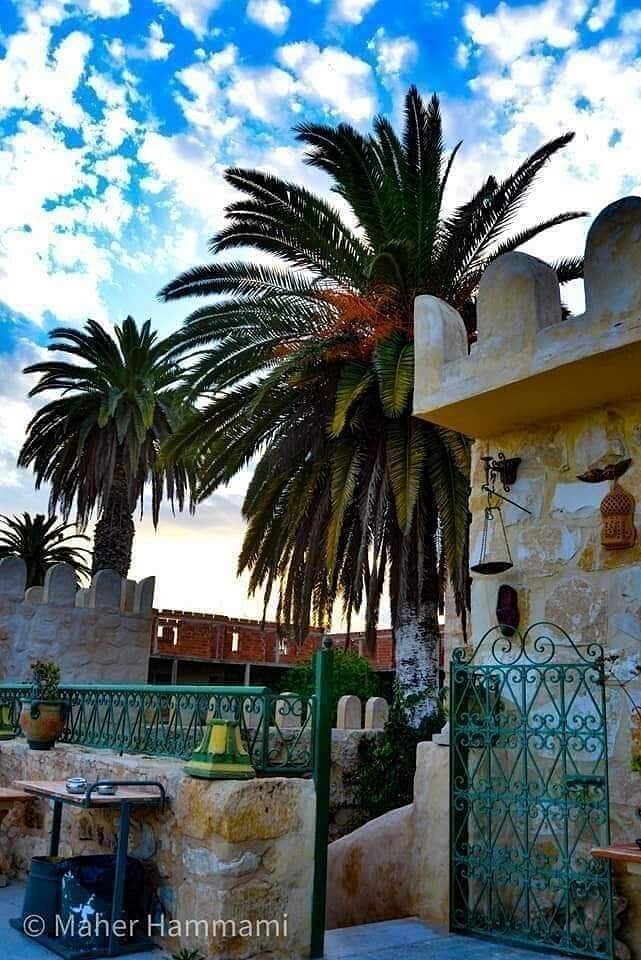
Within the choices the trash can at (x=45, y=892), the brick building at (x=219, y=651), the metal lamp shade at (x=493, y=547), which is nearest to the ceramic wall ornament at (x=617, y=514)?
the metal lamp shade at (x=493, y=547)

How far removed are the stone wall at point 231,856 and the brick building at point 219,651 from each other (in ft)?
53.8

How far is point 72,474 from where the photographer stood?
1862 cm

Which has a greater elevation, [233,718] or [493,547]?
[493,547]

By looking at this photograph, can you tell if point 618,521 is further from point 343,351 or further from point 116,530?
point 116,530

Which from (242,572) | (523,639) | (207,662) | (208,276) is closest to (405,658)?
(242,572)

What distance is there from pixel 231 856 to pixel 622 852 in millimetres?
2009

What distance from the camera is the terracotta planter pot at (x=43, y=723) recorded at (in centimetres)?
680

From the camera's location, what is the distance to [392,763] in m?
9.82

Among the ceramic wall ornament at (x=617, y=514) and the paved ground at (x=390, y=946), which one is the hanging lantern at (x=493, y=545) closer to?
the ceramic wall ornament at (x=617, y=514)

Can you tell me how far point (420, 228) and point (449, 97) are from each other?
1670mm

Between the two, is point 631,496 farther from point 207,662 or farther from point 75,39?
point 207,662

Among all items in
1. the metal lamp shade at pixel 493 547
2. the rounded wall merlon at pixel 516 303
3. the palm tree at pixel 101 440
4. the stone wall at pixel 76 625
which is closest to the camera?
the rounded wall merlon at pixel 516 303

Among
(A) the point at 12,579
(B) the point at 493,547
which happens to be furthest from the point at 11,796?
(A) the point at 12,579

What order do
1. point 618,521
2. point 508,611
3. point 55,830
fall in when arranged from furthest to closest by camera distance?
point 508,611 → point 55,830 → point 618,521
